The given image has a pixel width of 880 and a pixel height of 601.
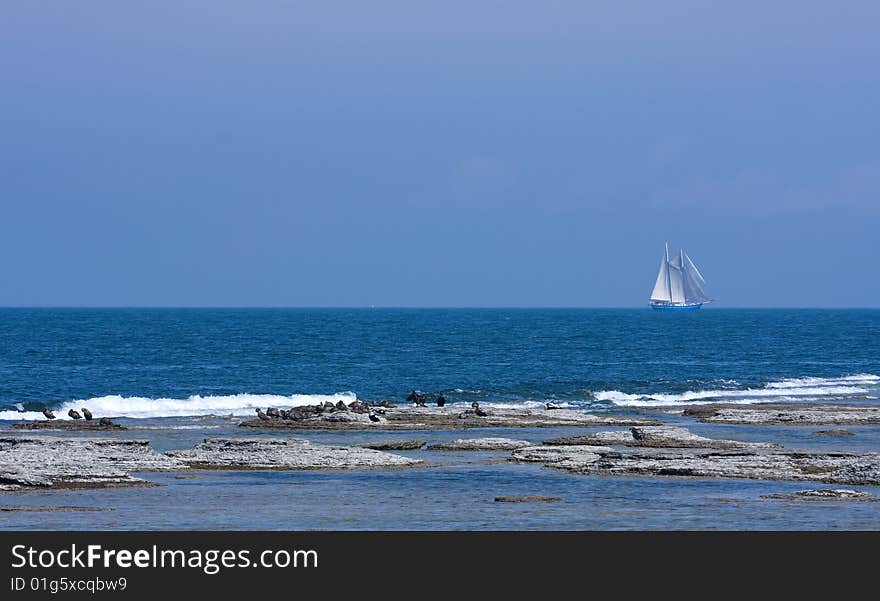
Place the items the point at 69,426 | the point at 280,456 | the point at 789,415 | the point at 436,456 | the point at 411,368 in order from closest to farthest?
the point at 280,456
the point at 436,456
the point at 69,426
the point at 789,415
the point at 411,368

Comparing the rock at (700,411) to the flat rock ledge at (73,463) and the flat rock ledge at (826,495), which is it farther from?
the flat rock ledge at (73,463)

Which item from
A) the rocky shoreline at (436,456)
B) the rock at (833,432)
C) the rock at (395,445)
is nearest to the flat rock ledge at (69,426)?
the rocky shoreline at (436,456)

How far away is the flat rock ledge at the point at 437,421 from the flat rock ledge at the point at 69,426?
6.15 metres

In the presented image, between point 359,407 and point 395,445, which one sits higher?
point 359,407

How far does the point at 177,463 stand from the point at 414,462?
26.8 ft

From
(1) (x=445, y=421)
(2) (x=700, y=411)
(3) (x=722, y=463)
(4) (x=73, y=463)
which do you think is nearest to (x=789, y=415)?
→ (2) (x=700, y=411)

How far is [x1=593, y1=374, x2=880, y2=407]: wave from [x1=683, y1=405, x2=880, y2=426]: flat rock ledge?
374 inches

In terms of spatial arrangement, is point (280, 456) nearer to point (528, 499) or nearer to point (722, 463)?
point (528, 499)

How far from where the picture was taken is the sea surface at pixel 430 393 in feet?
113

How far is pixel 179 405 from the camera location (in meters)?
77.2

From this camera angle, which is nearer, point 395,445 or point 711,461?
point 711,461

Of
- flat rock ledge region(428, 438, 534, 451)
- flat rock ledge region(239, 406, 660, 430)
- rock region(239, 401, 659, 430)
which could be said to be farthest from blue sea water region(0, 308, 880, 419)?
flat rock ledge region(428, 438, 534, 451)

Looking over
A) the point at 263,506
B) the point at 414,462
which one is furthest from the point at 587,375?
the point at 263,506

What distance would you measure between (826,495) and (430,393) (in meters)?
49.9
